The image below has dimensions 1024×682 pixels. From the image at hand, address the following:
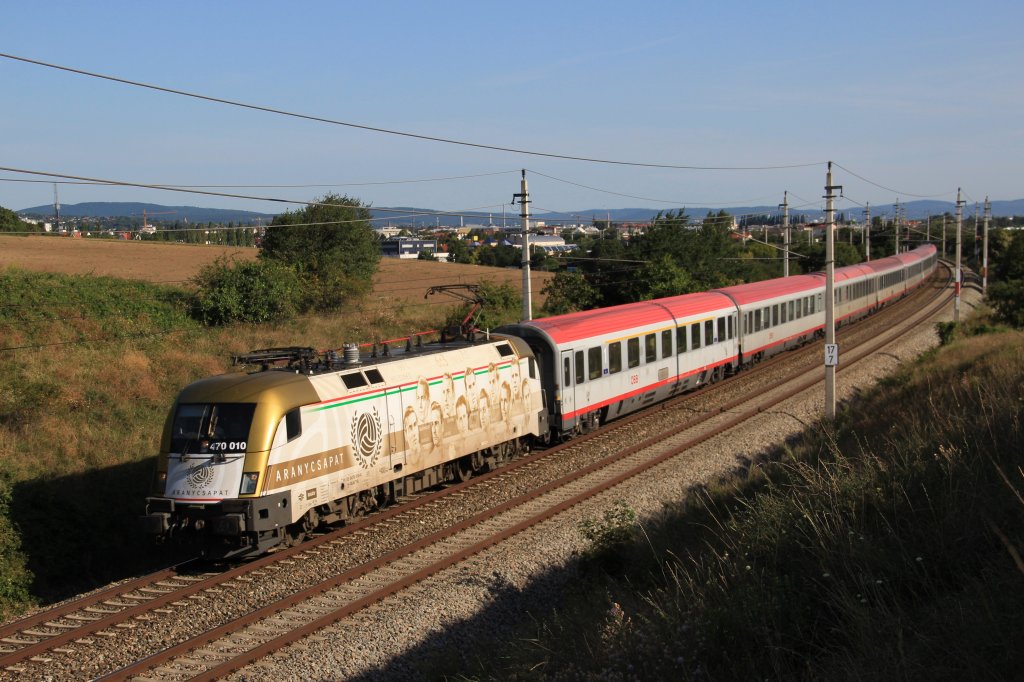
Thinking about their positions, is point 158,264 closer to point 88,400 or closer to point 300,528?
point 88,400

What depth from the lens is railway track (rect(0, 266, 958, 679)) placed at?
1025 centimetres

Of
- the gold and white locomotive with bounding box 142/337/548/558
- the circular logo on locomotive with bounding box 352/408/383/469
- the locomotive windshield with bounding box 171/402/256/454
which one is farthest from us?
the circular logo on locomotive with bounding box 352/408/383/469

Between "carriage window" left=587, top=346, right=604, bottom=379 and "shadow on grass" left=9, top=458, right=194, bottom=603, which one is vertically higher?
"carriage window" left=587, top=346, right=604, bottom=379

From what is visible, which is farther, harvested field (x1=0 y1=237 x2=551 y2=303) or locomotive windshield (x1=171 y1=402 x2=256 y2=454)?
harvested field (x1=0 y1=237 x2=551 y2=303)

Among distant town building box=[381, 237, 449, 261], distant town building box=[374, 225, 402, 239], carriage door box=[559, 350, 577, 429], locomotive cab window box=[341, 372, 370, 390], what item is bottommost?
carriage door box=[559, 350, 577, 429]

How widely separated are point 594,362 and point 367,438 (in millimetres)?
8161

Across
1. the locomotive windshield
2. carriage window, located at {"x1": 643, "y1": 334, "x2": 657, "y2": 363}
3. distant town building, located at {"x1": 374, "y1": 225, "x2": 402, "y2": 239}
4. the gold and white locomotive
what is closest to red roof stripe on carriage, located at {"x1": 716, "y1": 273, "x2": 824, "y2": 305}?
carriage window, located at {"x1": 643, "y1": 334, "x2": 657, "y2": 363}

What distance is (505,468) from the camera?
19.0 m

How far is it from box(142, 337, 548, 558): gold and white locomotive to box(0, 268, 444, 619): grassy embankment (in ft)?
8.63

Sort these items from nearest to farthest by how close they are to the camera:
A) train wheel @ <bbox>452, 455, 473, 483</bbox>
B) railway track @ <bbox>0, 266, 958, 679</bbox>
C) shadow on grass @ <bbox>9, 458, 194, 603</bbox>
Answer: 1. railway track @ <bbox>0, 266, 958, 679</bbox>
2. shadow on grass @ <bbox>9, 458, 194, 603</bbox>
3. train wheel @ <bbox>452, 455, 473, 483</bbox>

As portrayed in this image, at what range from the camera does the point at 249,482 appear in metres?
12.7

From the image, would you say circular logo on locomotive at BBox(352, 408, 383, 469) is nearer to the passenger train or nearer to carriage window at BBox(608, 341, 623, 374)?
the passenger train

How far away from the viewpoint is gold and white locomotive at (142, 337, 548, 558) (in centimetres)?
1281

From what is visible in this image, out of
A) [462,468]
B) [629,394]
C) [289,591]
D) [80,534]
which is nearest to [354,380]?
[289,591]
